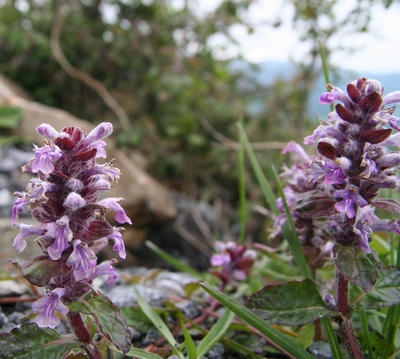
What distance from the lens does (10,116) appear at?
3.92 m

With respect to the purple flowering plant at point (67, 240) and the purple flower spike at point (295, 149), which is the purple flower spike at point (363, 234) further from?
the purple flowering plant at point (67, 240)

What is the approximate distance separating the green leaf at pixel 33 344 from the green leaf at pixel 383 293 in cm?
66

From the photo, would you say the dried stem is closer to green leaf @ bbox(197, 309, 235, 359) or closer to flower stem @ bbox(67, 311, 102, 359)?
green leaf @ bbox(197, 309, 235, 359)

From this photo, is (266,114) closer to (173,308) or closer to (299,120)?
(299,120)

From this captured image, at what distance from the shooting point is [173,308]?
1474mm

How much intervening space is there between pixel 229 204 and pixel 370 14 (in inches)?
83.8

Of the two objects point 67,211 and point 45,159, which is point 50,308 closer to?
point 67,211

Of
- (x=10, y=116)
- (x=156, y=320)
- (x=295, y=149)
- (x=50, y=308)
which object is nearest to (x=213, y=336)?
(x=156, y=320)

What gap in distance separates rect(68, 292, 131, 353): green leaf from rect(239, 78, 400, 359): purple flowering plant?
0.98ft

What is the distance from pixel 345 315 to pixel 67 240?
0.66 meters

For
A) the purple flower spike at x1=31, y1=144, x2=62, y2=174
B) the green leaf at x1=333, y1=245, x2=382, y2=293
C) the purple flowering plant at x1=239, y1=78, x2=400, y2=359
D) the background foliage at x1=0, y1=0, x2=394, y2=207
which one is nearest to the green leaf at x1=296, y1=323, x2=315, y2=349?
the purple flowering plant at x1=239, y1=78, x2=400, y2=359

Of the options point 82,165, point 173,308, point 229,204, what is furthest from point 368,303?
point 229,204

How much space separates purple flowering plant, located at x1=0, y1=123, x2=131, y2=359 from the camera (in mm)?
956

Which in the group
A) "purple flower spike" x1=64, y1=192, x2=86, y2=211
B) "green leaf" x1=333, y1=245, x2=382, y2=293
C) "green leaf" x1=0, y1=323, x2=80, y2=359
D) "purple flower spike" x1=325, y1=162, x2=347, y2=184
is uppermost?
"purple flower spike" x1=325, y1=162, x2=347, y2=184
